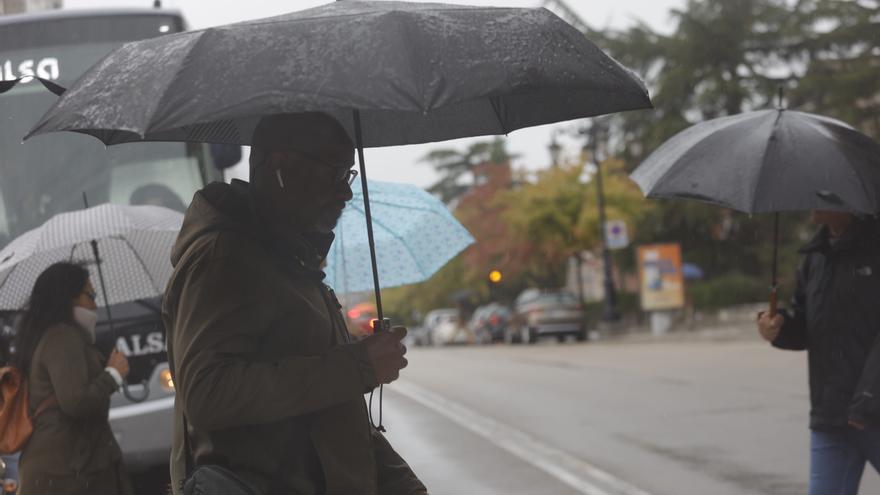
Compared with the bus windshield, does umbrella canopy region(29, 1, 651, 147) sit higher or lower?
lower

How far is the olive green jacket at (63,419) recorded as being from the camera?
5.17 meters

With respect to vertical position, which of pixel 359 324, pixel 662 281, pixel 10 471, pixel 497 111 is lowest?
pixel 662 281

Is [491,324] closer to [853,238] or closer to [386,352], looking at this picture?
[853,238]

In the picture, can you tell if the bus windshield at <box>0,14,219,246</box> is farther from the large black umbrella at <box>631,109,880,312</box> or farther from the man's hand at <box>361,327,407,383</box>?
the man's hand at <box>361,327,407,383</box>

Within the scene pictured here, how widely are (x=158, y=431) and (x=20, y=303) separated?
1649 mm

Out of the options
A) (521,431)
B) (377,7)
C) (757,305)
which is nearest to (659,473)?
(521,431)

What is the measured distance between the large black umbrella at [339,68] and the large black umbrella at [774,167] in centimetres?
200

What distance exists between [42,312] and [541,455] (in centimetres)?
706

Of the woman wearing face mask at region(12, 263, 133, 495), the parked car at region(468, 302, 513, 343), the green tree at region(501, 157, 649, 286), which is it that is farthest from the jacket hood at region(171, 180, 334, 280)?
the green tree at region(501, 157, 649, 286)

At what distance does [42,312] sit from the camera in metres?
5.30

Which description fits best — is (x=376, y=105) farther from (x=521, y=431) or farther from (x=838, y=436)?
(x=521, y=431)

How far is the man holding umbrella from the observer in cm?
271

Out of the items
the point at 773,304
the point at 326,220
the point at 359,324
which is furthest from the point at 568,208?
the point at 326,220

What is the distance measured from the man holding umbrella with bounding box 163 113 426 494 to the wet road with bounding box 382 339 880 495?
6.58 m
